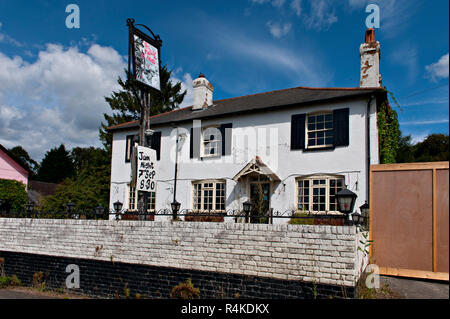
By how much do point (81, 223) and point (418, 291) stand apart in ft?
27.8

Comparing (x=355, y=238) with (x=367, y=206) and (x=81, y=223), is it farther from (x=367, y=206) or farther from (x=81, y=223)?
(x=81, y=223)

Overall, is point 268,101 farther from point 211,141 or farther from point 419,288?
point 419,288

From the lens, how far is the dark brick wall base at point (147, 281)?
6478 mm

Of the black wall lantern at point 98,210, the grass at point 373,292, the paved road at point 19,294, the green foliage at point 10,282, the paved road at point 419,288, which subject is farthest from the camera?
the green foliage at point 10,282

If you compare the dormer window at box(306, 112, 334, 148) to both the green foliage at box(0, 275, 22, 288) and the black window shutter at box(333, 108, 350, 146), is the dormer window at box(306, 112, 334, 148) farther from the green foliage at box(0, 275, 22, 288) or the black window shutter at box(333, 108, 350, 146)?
the green foliage at box(0, 275, 22, 288)

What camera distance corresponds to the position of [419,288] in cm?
452

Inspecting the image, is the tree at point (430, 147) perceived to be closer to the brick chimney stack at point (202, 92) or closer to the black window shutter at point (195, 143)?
the brick chimney stack at point (202, 92)

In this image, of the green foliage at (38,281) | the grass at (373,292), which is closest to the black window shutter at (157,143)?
the green foliage at (38,281)

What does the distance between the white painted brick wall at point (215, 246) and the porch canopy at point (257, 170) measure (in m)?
5.30

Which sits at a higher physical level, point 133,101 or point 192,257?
point 133,101

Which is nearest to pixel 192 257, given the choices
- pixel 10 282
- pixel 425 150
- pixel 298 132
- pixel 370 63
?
pixel 10 282

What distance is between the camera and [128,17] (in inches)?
438

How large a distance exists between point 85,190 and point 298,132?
1492 cm
